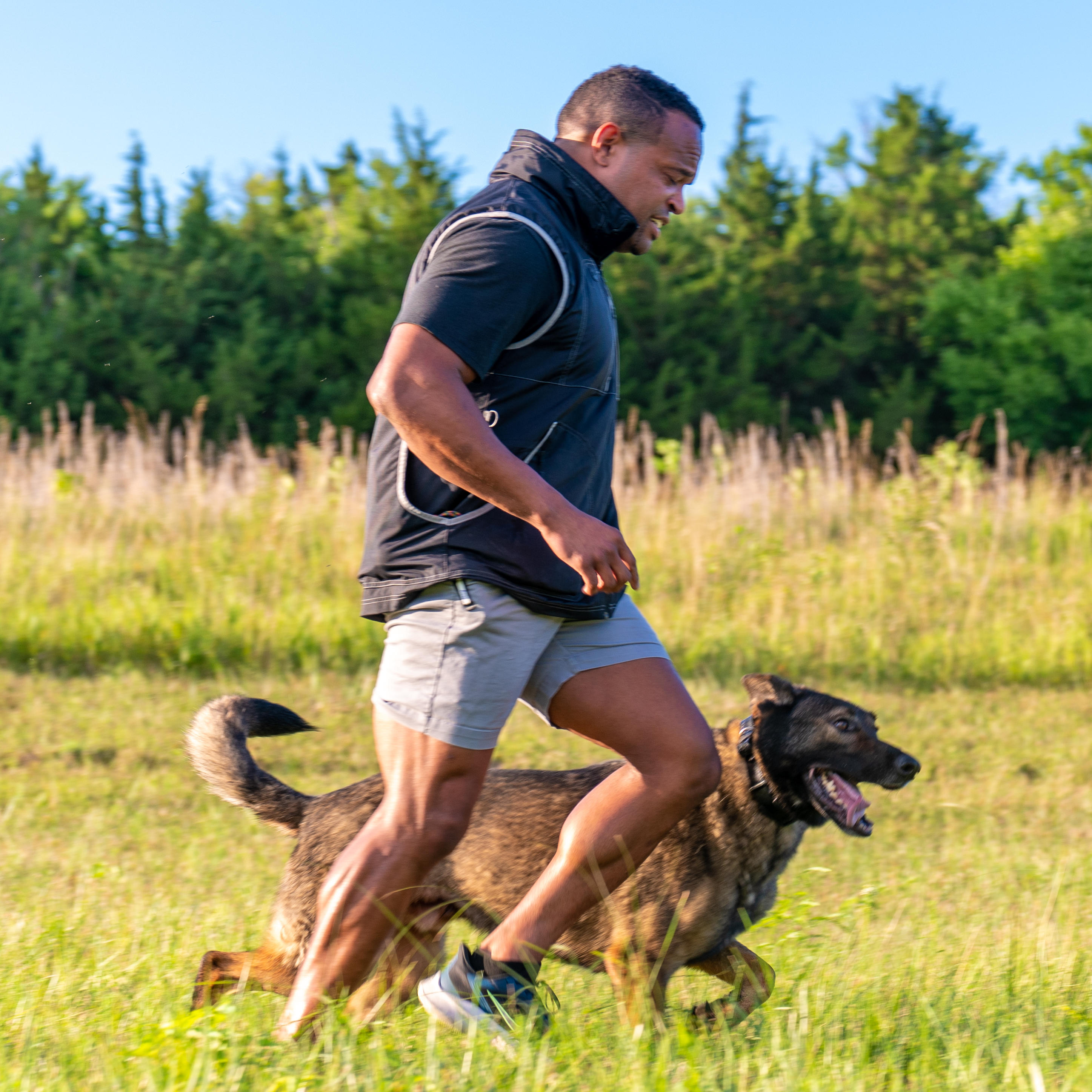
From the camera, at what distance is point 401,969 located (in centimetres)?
318

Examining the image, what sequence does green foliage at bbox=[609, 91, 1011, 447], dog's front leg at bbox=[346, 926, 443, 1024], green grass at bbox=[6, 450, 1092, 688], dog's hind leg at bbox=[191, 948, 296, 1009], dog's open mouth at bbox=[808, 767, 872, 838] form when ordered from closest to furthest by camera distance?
dog's front leg at bbox=[346, 926, 443, 1024] → dog's hind leg at bbox=[191, 948, 296, 1009] → dog's open mouth at bbox=[808, 767, 872, 838] → green grass at bbox=[6, 450, 1092, 688] → green foliage at bbox=[609, 91, 1011, 447]

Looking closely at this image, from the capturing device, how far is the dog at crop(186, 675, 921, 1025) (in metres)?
3.13

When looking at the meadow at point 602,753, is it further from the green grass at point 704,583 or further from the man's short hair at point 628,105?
the man's short hair at point 628,105

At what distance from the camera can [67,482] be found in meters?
10.2

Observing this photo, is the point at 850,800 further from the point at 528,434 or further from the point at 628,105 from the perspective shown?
the point at 628,105

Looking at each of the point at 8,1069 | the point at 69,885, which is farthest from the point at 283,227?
the point at 8,1069

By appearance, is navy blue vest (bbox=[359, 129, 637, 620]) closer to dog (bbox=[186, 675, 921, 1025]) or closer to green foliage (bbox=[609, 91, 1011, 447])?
dog (bbox=[186, 675, 921, 1025])

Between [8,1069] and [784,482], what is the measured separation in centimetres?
925

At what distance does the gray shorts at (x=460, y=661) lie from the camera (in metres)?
2.64

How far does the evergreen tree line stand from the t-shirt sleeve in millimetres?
19363

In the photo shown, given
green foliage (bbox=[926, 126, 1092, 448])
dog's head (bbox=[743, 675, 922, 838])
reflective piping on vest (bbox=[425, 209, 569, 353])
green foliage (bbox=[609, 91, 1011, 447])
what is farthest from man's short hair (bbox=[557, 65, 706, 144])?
green foliage (bbox=[926, 126, 1092, 448])

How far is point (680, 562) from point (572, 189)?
700cm

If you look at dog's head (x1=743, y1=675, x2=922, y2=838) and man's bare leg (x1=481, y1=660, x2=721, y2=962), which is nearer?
man's bare leg (x1=481, y1=660, x2=721, y2=962)

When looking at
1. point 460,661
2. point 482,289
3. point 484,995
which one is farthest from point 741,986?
point 482,289
